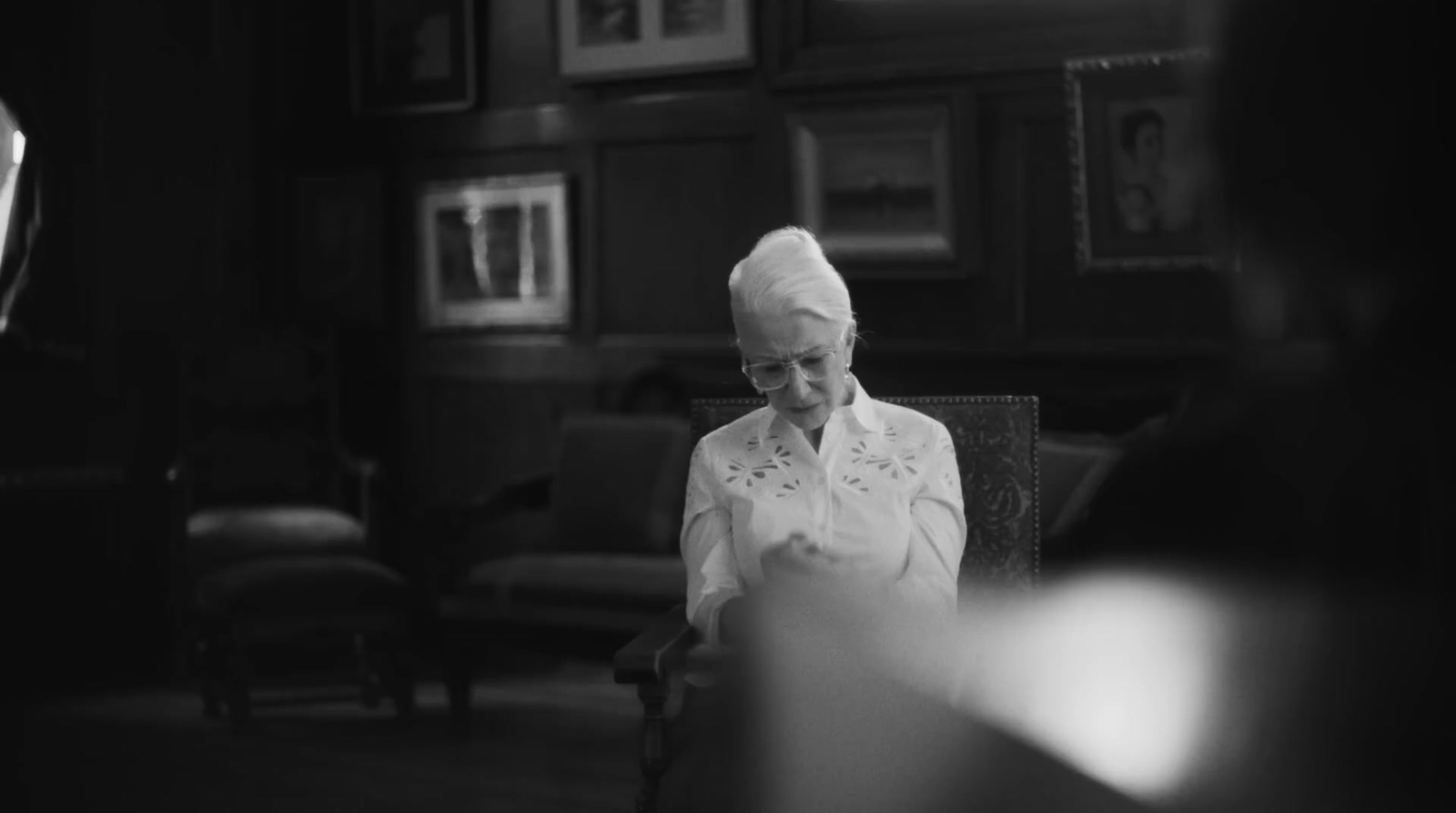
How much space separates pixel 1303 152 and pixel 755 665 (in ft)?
2.46

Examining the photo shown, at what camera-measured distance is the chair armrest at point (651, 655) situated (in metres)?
2.39

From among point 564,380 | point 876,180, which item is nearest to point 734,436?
point 876,180

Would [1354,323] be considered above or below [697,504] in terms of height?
above

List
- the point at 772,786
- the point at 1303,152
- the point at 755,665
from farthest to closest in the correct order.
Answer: the point at 755,665, the point at 772,786, the point at 1303,152

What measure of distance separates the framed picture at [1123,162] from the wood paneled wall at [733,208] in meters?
0.10

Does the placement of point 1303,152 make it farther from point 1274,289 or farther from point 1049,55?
point 1049,55

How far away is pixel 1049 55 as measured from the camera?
15.8 ft

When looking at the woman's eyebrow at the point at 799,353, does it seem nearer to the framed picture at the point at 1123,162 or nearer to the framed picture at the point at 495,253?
the framed picture at the point at 1123,162

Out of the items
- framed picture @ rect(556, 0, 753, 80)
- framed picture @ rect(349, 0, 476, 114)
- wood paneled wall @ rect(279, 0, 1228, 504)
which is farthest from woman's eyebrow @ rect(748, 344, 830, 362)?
framed picture @ rect(349, 0, 476, 114)

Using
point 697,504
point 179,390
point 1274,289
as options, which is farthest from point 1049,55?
point 1274,289

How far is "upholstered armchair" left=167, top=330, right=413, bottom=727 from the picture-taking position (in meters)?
5.01

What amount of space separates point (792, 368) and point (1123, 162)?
9.49ft

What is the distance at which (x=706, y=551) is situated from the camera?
205 cm

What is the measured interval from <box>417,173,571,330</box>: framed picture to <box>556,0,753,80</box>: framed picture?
1.65ft
